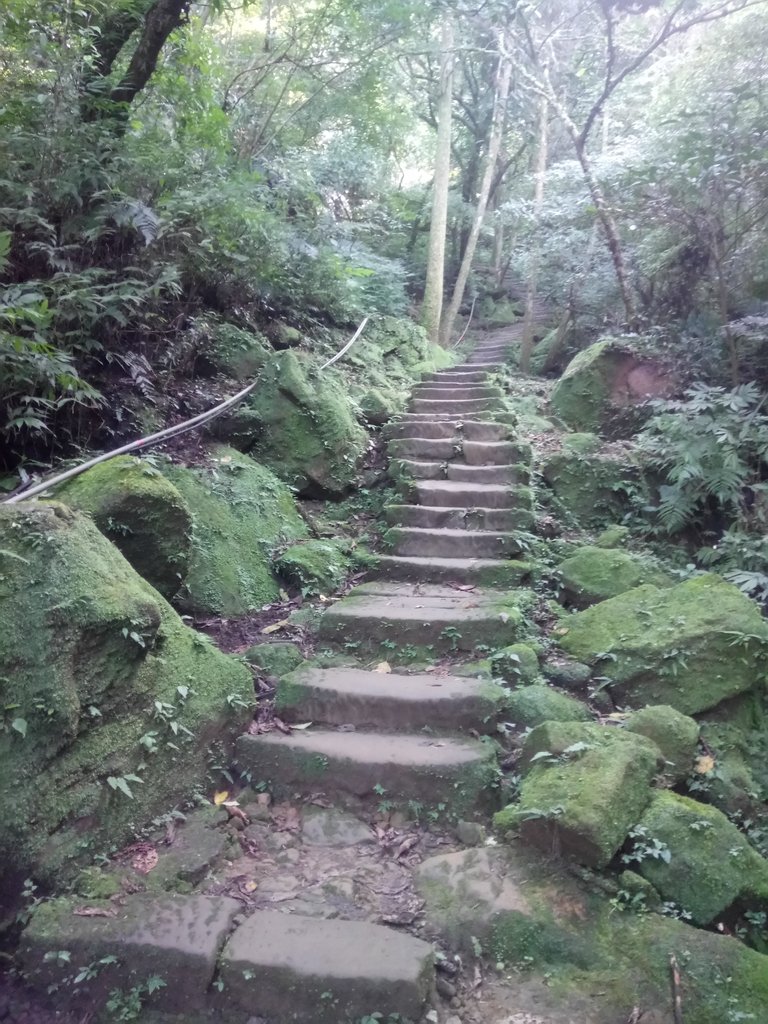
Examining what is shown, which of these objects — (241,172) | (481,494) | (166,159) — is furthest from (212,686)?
(241,172)

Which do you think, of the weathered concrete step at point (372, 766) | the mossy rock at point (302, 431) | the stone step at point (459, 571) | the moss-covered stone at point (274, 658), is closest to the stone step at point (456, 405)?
the mossy rock at point (302, 431)

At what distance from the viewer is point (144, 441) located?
4262 millimetres

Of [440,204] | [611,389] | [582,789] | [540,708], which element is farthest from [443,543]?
[440,204]

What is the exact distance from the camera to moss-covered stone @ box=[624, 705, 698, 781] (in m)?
3.25

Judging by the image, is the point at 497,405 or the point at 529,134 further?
the point at 529,134

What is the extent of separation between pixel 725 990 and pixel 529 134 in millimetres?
20035

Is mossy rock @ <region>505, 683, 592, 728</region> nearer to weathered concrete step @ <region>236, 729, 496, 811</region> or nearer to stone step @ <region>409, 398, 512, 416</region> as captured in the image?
weathered concrete step @ <region>236, 729, 496, 811</region>

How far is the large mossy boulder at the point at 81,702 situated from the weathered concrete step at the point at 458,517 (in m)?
3.00

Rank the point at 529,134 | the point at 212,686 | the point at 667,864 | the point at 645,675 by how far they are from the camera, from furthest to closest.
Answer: the point at 529,134, the point at 645,675, the point at 212,686, the point at 667,864

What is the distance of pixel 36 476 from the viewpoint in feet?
13.0

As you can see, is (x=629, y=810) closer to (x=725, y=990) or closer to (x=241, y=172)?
(x=725, y=990)

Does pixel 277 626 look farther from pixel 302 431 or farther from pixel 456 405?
pixel 456 405

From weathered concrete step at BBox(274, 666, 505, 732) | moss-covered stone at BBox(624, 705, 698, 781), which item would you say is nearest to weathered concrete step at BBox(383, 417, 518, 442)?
weathered concrete step at BBox(274, 666, 505, 732)

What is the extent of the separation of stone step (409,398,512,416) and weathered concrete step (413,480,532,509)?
1.86m
